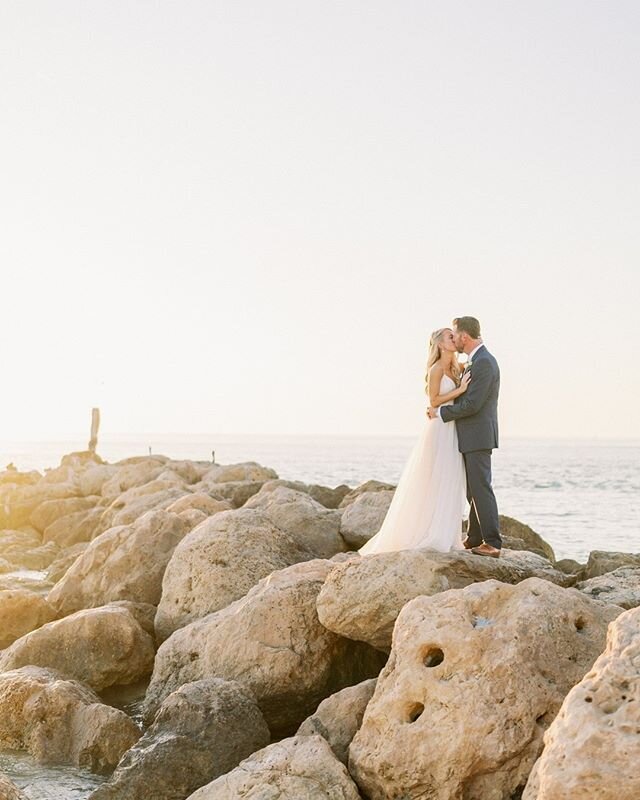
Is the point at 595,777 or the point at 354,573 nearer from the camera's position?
the point at 595,777

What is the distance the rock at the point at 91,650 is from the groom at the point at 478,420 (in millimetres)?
3724

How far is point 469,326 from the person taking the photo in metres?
9.05

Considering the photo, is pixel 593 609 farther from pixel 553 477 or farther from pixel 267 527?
pixel 553 477

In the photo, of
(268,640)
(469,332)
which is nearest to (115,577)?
(268,640)

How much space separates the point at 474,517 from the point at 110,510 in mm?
11059

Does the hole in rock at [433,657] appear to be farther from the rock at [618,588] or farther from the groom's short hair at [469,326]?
the groom's short hair at [469,326]

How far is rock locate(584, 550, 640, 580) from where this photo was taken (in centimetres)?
1044

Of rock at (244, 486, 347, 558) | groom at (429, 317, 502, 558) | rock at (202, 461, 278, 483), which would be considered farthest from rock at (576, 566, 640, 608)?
rock at (202, 461, 278, 483)

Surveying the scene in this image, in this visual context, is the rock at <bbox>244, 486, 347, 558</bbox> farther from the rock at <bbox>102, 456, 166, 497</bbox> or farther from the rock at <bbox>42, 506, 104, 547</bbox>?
the rock at <bbox>102, 456, 166, 497</bbox>

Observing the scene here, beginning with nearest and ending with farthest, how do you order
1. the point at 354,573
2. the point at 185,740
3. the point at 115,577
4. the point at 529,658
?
1. the point at 529,658
2. the point at 185,740
3. the point at 354,573
4. the point at 115,577

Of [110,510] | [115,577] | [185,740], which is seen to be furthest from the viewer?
[110,510]

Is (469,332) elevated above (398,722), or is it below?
above

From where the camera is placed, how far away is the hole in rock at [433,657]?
628 cm

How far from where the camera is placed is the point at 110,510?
18547mm
